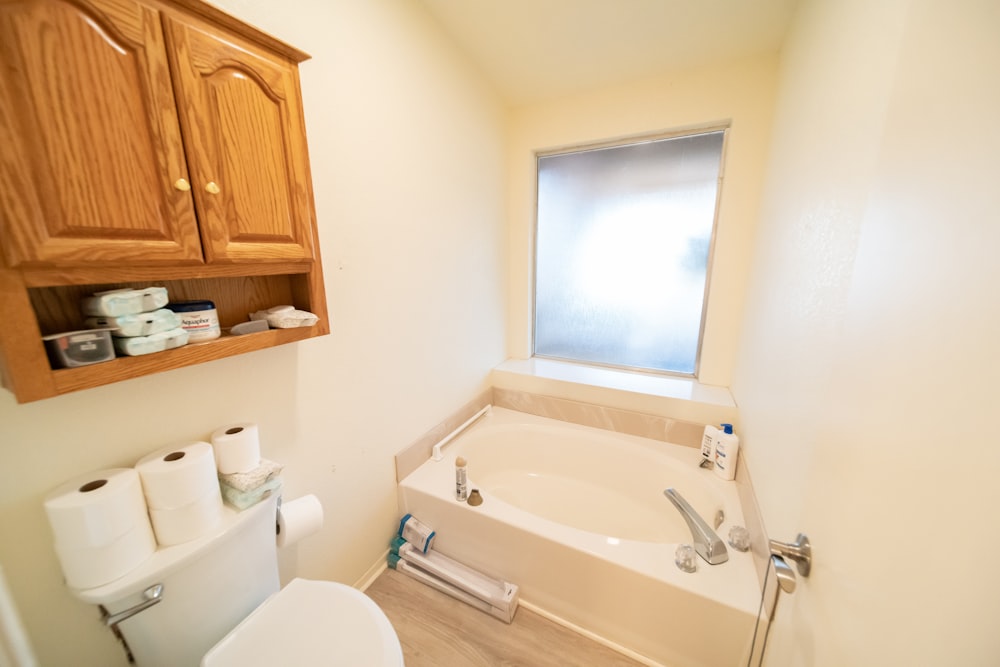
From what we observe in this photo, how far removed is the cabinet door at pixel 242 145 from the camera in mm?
697

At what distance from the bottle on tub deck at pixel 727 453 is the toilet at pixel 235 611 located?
1.62 meters

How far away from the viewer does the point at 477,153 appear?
76.4 inches

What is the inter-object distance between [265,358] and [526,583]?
138 centimetres

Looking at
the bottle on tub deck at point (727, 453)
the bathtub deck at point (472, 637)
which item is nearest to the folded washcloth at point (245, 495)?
the bathtub deck at point (472, 637)

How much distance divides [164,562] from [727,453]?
83.0 inches

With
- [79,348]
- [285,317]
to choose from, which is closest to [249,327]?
[285,317]

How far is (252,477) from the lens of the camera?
878 mm

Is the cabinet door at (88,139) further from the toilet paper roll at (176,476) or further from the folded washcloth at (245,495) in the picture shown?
the folded washcloth at (245,495)

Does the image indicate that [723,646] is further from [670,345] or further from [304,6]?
[304,6]

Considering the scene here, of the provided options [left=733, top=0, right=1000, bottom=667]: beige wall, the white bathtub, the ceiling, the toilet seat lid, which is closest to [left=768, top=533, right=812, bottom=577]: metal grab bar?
[left=733, top=0, right=1000, bottom=667]: beige wall

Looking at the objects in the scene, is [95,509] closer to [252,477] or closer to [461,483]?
[252,477]

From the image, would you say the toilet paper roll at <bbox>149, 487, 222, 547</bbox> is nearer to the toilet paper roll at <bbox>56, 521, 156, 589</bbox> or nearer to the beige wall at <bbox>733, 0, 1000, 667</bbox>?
the toilet paper roll at <bbox>56, 521, 156, 589</bbox>

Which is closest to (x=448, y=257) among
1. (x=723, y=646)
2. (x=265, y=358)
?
(x=265, y=358)

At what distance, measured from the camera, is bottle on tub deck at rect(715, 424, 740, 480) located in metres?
1.61
